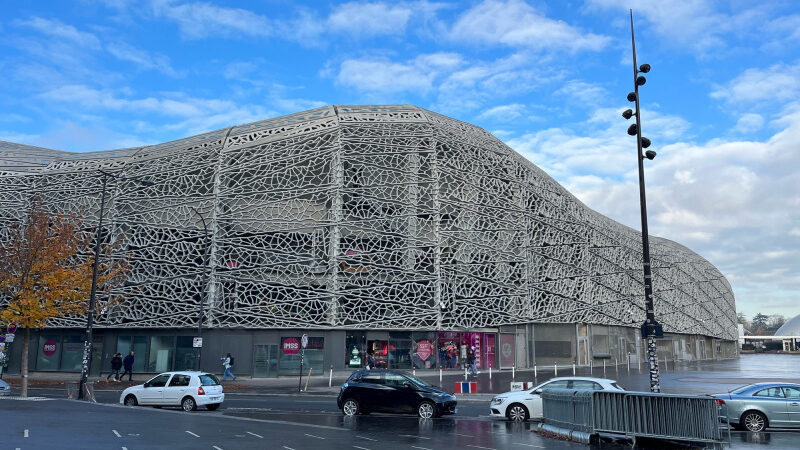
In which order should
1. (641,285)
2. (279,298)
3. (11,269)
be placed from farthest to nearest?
(641,285) → (279,298) → (11,269)

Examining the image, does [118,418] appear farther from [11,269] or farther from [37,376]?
[37,376]

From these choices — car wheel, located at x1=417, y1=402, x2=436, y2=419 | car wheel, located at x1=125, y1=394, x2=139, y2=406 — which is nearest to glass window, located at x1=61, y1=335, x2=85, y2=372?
car wheel, located at x1=125, y1=394, x2=139, y2=406

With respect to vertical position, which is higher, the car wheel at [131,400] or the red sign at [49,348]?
the red sign at [49,348]

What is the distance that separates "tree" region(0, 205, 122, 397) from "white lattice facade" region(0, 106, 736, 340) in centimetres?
425

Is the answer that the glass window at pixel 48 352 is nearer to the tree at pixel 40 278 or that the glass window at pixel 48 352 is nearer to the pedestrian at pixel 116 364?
the tree at pixel 40 278

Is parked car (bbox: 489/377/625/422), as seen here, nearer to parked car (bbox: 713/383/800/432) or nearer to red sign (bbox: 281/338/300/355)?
parked car (bbox: 713/383/800/432)

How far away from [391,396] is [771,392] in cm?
1137

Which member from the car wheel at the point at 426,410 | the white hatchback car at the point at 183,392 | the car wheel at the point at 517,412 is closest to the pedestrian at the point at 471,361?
the car wheel at the point at 426,410

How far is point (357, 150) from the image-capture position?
40594mm

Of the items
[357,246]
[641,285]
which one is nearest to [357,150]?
[357,246]

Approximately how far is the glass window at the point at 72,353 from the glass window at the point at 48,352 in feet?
1.41

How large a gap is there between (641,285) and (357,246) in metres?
32.8

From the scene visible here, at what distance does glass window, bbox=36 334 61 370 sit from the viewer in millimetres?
40469

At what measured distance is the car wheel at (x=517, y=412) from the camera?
19438 mm
